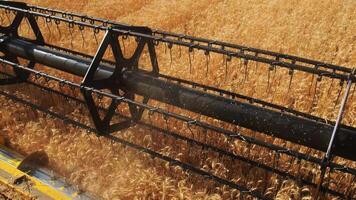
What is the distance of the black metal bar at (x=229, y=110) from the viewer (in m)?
3.12

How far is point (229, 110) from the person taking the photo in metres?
3.67

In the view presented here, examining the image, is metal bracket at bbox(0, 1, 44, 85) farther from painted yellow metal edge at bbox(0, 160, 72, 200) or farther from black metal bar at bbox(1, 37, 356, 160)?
painted yellow metal edge at bbox(0, 160, 72, 200)

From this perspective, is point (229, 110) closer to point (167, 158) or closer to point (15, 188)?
point (167, 158)

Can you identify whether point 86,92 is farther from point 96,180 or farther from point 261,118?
point 261,118

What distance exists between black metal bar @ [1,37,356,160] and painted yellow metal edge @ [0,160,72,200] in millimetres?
1527

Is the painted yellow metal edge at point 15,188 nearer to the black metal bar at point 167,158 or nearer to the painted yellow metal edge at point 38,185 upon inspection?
the painted yellow metal edge at point 38,185

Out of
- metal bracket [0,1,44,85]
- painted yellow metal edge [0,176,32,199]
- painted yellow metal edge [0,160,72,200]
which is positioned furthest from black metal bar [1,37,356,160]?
painted yellow metal edge [0,176,32,199]

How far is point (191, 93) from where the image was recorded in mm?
3971

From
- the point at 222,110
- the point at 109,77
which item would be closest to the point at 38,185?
the point at 109,77

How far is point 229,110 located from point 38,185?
268 cm

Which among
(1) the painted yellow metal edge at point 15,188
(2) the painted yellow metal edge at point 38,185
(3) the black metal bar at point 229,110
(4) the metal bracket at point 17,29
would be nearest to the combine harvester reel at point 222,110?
(3) the black metal bar at point 229,110

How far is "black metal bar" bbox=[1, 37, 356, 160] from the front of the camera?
3.12 m

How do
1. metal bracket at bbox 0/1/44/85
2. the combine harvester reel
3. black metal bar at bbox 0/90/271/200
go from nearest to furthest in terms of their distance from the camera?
1. the combine harvester reel
2. black metal bar at bbox 0/90/271/200
3. metal bracket at bbox 0/1/44/85

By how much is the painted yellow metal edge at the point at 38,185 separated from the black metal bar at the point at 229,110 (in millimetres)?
1527
